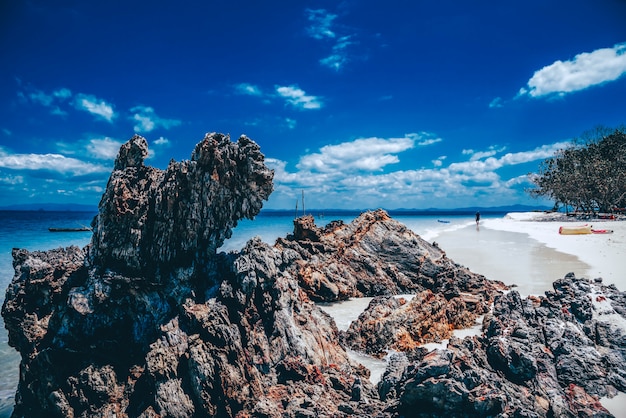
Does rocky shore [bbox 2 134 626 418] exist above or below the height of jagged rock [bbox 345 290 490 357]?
above

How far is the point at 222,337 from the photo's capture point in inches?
274

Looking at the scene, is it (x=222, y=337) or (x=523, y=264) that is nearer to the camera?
(x=222, y=337)

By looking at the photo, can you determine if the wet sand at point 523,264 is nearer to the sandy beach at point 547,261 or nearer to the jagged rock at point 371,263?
the sandy beach at point 547,261

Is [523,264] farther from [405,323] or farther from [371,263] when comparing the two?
[405,323]

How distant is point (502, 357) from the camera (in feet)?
23.6

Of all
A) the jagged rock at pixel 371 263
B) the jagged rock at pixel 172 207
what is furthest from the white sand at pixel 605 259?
the jagged rock at pixel 172 207

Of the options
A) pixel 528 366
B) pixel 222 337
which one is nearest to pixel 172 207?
pixel 222 337

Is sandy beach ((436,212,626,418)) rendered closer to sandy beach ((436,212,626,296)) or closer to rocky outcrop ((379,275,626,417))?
sandy beach ((436,212,626,296))

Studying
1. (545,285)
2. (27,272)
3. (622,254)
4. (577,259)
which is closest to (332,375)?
(27,272)

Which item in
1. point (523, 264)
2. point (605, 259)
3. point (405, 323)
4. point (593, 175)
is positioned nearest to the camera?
point (405, 323)

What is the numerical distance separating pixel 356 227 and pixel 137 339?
1424 cm

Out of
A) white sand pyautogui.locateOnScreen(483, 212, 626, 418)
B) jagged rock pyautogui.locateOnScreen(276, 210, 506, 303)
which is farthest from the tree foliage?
jagged rock pyautogui.locateOnScreen(276, 210, 506, 303)

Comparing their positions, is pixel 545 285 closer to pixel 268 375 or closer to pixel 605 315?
pixel 605 315

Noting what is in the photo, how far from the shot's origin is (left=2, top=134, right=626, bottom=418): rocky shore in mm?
6438
